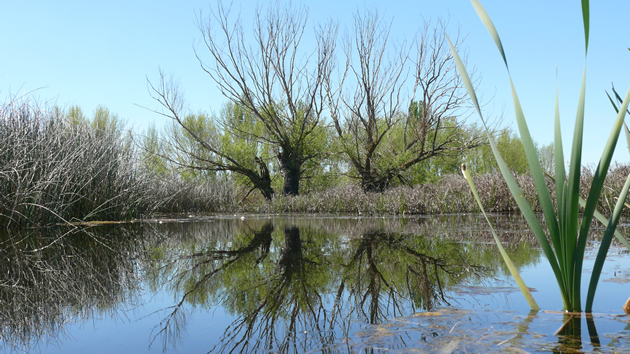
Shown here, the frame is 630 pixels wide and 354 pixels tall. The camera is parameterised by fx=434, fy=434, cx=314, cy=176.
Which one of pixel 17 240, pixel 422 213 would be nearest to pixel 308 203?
pixel 422 213

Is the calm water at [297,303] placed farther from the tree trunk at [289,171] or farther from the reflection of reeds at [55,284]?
the tree trunk at [289,171]

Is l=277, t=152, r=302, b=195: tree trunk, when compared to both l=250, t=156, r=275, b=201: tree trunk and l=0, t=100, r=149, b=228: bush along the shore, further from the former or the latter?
l=0, t=100, r=149, b=228: bush along the shore

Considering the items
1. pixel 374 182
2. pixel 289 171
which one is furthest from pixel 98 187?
pixel 374 182

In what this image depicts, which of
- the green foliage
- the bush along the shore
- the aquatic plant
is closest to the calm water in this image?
the aquatic plant

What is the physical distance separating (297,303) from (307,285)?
1.20 feet

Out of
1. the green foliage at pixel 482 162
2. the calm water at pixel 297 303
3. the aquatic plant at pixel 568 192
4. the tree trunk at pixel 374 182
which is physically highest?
the green foliage at pixel 482 162

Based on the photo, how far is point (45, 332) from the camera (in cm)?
163

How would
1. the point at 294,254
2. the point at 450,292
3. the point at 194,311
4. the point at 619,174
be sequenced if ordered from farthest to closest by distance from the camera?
the point at 619,174, the point at 294,254, the point at 450,292, the point at 194,311

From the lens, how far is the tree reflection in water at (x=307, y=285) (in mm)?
1598

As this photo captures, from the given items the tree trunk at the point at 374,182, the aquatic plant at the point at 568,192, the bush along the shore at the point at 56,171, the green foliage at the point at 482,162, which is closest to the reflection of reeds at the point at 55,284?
the bush along the shore at the point at 56,171

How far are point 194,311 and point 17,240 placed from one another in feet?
11.5

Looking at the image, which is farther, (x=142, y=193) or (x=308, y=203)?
(x=308, y=203)

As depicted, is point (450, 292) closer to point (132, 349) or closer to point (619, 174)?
point (132, 349)

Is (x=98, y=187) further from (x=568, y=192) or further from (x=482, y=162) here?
(x=482, y=162)
